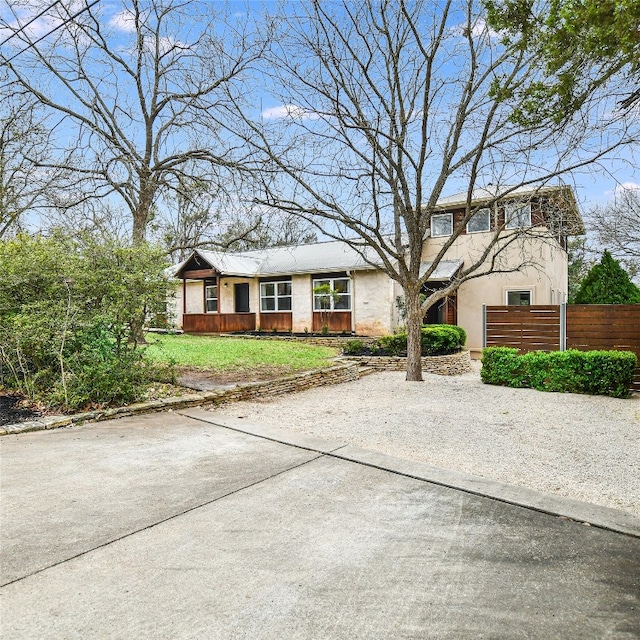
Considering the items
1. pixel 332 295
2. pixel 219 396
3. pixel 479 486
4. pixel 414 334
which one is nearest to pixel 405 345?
pixel 414 334

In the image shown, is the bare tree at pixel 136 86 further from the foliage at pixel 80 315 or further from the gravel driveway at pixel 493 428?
the gravel driveway at pixel 493 428

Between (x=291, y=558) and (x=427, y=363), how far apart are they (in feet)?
36.1

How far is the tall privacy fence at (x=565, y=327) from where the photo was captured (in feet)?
32.7

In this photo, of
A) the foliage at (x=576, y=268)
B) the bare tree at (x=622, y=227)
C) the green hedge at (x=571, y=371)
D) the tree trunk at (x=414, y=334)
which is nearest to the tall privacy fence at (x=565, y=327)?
the green hedge at (x=571, y=371)

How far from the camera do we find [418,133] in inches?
393

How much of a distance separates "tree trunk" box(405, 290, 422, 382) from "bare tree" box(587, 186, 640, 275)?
14.5m

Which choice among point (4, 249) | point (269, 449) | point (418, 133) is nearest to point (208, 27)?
point (418, 133)

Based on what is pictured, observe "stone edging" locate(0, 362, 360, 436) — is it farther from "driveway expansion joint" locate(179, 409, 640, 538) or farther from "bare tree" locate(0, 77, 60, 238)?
"bare tree" locate(0, 77, 60, 238)

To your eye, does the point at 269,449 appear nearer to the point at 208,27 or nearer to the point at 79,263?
the point at 79,263

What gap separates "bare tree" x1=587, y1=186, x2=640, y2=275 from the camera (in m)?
20.7

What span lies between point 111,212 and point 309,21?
13565 mm

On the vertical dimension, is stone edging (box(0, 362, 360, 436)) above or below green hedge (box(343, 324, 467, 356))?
below

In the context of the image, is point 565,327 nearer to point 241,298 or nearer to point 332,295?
point 332,295

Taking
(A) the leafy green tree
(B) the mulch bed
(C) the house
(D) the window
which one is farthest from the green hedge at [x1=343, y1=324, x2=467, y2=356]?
(A) the leafy green tree
